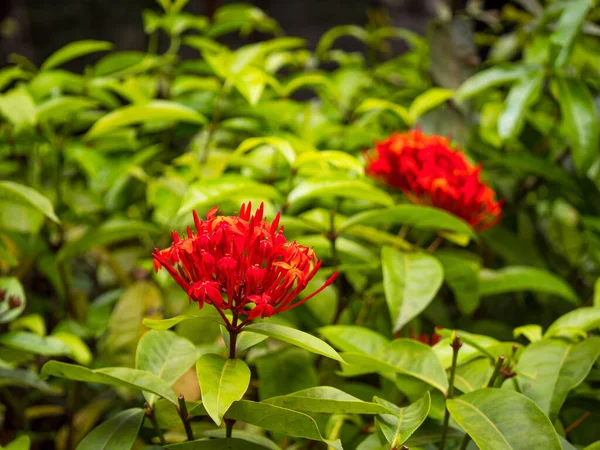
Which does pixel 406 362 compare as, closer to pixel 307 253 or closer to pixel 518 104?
pixel 307 253

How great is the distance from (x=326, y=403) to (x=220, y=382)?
82mm

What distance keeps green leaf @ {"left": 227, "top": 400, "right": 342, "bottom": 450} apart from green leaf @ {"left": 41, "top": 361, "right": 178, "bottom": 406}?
65 millimetres

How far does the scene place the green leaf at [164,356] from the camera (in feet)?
1.74

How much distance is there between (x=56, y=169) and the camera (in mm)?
949

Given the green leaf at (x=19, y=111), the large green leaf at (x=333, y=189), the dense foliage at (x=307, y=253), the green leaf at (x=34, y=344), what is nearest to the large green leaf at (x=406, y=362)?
the dense foliage at (x=307, y=253)

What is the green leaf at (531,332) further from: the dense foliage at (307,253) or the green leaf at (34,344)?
the green leaf at (34,344)

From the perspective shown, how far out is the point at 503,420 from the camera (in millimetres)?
467

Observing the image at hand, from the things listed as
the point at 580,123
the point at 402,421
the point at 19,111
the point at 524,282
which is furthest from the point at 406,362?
the point at 19,111

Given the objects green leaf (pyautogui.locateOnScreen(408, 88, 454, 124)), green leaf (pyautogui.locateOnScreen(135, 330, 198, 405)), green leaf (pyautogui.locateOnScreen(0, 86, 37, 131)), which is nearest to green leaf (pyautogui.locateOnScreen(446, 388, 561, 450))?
green leaf (pyautogui.locateOnScreen(135, 330, 198, 405))

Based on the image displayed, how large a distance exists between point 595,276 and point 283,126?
628 millimetres

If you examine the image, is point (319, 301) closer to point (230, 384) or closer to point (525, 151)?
point (230, 384)

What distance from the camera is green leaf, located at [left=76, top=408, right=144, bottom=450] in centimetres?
49

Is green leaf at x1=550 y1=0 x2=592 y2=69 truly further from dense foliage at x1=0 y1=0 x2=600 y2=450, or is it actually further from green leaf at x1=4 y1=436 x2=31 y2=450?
green leaf at x1=4 y1=436 x2=31 y2=450

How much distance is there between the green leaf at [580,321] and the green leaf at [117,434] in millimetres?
407
